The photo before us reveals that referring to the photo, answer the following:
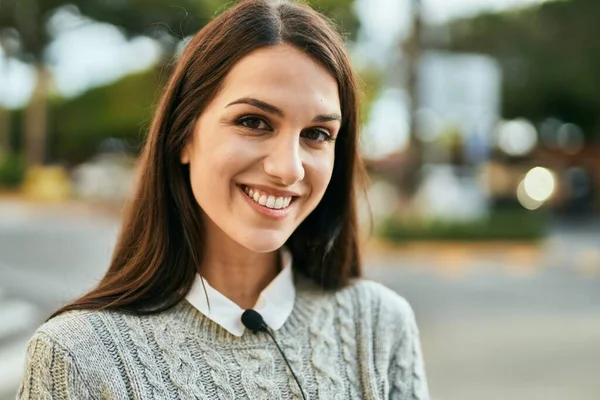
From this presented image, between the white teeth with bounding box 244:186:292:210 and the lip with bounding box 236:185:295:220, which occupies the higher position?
the white teeth with bounding box 244:186:292:210

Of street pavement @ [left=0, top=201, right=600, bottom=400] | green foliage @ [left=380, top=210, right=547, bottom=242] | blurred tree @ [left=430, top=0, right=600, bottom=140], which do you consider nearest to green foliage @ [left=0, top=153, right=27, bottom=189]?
street pavement @ [left=0, top=201, right=600, bottom=400]

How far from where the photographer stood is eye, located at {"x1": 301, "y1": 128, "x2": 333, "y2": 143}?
1.68 meters

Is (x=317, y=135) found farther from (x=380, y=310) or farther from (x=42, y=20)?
(x=42, y=20)

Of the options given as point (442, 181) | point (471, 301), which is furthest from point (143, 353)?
point (442, 181)

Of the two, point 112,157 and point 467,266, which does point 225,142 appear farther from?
point 112,157

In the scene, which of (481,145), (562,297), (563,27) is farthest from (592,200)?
(562,297)

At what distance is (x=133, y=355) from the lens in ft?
5.21

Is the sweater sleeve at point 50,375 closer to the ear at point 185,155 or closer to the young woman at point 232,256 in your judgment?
the young woman at point 232,256

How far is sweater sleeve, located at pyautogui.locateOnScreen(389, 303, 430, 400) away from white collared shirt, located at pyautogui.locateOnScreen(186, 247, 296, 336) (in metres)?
0.30

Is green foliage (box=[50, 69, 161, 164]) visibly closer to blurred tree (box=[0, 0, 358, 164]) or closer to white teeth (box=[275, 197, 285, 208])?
blurred tree (box=[0, 0, 358, 164])

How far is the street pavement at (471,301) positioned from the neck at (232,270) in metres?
0.41

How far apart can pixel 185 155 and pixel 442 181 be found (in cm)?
1836

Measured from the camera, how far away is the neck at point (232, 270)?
1808 mm

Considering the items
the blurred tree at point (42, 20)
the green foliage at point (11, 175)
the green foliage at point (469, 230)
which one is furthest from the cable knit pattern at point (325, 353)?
the green foliage at point (11, 175)
